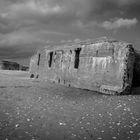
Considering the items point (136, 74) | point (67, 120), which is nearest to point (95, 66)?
point (136, 74)

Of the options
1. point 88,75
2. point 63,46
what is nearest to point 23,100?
point 88,75

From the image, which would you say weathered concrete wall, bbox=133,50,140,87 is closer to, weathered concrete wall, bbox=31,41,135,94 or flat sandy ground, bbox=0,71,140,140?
weathered concrete wall, bbox=31,41,135,94

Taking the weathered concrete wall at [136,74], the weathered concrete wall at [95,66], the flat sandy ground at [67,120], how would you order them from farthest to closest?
the weathered concrete wall at [136,74] < the weathered concrete wall at [95,66] < the flat sandy ground at [67,120]

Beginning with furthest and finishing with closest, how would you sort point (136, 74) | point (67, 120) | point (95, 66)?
point (136, 74) < point (95, 66) < point (67, 120)

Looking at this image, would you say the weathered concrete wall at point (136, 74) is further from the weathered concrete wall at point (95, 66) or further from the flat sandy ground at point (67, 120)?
the flat sandy ground at point (67, 120)

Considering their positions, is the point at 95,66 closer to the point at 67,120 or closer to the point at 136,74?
the point at 136,74

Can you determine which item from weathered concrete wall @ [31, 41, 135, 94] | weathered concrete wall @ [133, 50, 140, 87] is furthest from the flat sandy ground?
weathered concrete wall @ [133, 50, 140, 87]

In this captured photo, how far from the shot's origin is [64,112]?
667 cm

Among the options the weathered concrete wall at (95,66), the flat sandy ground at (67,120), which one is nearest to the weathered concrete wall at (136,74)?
the weathered concrete wall at (95,66)

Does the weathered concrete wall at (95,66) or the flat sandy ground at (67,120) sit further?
the weathered concrete wall at (95,66)

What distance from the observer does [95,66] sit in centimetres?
1172

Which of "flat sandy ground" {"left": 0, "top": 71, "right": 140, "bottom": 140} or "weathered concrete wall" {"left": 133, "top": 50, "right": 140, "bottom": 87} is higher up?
"weathered concrete wall" {"left": 133, "top": 50, "right": 140, "bottom": 87}

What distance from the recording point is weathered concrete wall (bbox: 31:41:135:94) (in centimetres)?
995

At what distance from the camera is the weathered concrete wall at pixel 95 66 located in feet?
32.7
